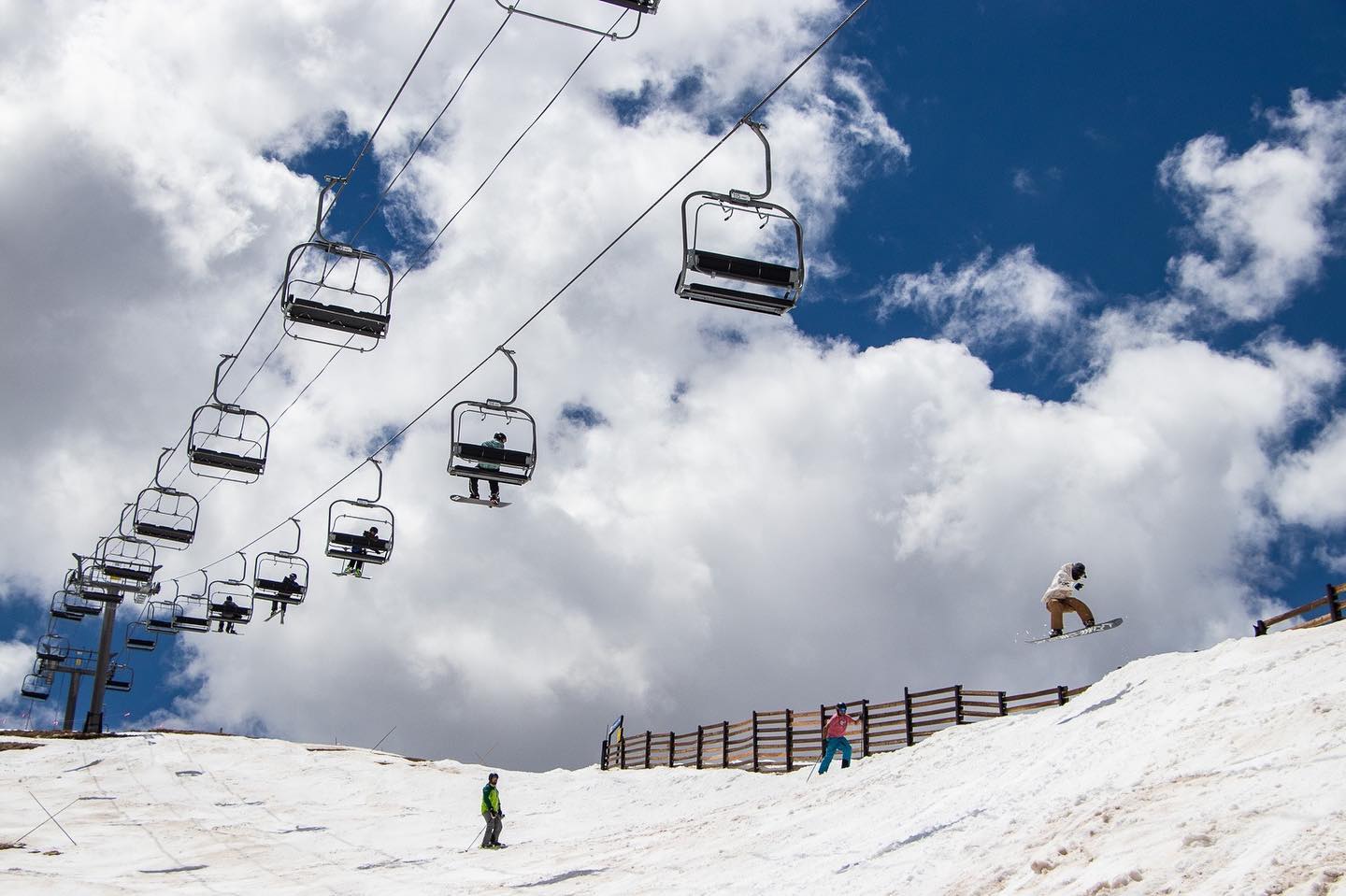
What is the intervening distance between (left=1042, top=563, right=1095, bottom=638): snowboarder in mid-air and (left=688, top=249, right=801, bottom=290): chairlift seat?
1057 cm

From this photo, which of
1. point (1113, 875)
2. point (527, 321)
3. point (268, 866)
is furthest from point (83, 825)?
point (1113, 875)

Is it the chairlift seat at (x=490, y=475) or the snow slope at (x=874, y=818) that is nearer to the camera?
the snow slope at (x=874, y=818)

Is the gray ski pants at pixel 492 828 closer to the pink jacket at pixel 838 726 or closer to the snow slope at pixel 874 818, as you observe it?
the snow slope at pixel 874 818

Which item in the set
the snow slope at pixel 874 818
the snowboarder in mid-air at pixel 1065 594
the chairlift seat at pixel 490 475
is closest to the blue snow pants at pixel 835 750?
the snow slope at pixel 874 818

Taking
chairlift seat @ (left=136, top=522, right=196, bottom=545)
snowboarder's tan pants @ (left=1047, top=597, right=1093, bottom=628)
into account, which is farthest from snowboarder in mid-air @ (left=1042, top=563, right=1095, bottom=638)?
chairlift seat @ (left=136, top=522, right=196, bottom=545)

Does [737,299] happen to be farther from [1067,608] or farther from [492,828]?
[492,828]

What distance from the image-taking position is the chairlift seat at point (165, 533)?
90.4 feet

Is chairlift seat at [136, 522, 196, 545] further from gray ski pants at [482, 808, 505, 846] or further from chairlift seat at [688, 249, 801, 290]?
chairlift seat at [688, 249, 801, 290]

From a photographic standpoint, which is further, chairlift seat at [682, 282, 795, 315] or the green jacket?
the green jacket

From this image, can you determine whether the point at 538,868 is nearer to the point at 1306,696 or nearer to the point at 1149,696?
the point at 1149,696

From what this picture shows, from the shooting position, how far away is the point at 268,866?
18922mm

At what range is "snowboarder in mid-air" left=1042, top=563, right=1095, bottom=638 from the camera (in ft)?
62.8

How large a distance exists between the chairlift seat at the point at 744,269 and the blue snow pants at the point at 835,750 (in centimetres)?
1351

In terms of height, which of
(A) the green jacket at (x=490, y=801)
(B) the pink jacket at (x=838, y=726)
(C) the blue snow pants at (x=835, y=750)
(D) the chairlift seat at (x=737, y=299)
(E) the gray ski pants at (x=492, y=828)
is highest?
(D) the chairlift seat at (x=737, y=299)
